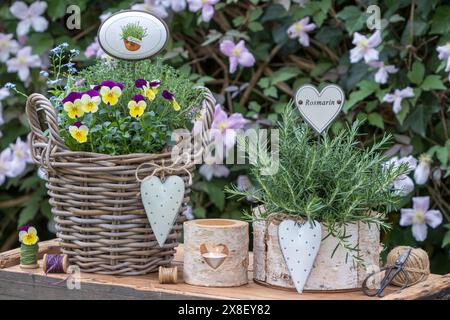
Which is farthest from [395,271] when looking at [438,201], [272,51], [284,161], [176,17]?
[176,17]

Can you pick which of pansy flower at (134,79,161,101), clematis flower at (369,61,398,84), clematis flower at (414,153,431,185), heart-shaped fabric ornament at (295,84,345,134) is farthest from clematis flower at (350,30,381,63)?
pansy flower at (134,79,161,101)

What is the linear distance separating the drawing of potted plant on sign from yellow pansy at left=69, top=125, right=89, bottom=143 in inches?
7.1

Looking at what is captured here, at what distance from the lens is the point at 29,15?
2.47 metres

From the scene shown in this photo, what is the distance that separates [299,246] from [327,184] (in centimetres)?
12

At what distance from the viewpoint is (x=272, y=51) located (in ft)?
7.64

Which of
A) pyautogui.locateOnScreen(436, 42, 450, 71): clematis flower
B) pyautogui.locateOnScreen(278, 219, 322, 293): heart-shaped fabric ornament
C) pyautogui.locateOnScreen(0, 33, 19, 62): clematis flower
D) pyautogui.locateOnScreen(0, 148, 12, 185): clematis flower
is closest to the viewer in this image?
pyautogui.locateOnScreen(278, 219, 322, 293): heart-shaped fabric ornament

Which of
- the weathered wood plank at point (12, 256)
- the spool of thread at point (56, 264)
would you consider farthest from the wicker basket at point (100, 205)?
the weathered wood plank at point (12, 256)

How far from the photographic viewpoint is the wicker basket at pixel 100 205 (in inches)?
54.8

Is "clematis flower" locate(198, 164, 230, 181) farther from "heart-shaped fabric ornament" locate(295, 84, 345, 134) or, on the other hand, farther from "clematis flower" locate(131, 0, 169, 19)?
"heart-shaped fabric ornament" locate(295, 84, 345, 134)

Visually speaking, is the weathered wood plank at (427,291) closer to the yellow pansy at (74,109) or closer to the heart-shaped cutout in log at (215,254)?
the heart-shaped cutout in log at (215,254)

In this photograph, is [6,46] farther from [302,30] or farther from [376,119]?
[376,119]

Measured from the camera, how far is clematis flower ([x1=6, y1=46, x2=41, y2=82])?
2.44 metres
